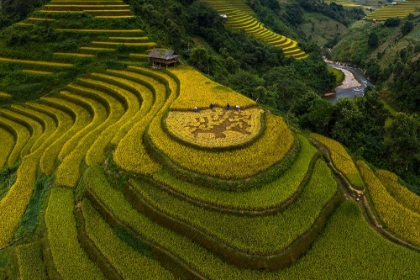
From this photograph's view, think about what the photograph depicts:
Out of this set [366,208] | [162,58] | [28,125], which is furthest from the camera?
[162,58]

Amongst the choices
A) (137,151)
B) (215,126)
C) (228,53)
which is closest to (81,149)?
(137,151)

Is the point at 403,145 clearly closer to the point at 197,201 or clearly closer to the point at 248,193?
the point at 248,193

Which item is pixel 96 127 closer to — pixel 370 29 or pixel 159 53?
pixel 159 53

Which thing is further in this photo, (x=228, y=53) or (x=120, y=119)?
(x=228, y=53)

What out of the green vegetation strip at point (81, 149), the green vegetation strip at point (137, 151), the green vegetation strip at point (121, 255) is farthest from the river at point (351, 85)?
the green vegetation strip at point (121, 255)

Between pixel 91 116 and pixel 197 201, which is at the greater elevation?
pixel 197 201

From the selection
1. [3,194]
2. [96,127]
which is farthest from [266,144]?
[3,194]
